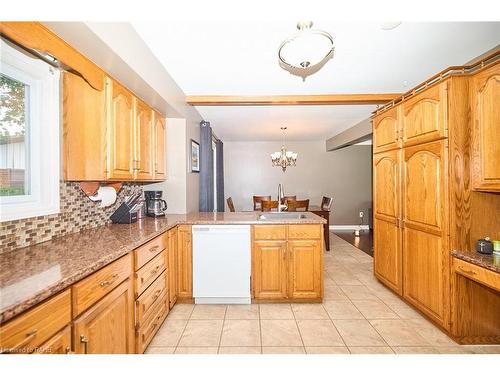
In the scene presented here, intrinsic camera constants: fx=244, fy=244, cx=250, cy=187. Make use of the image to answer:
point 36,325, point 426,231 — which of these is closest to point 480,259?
point 426,231

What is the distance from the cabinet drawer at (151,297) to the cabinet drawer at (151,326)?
0.19 ft

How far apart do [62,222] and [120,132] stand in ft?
2.55

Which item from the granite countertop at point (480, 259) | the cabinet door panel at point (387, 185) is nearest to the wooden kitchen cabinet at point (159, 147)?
the cabinet door panel at point (387, 185)

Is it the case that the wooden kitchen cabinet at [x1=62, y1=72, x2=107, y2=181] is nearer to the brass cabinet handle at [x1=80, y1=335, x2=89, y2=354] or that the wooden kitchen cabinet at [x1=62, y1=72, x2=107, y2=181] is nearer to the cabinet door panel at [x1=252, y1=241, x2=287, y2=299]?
the brass cabinet handle at [x1=80, y1=335, x2=89, y2=354]

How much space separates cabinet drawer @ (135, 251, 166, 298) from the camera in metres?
1.66

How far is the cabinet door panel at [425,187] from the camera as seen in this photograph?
197cm

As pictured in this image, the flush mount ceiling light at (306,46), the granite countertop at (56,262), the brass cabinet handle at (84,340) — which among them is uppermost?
the flush mount ceiling light at (306,46)

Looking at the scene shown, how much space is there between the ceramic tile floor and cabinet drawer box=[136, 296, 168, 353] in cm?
9

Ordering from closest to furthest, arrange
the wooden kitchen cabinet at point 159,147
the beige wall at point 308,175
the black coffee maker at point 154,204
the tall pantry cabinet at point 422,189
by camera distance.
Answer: the tall pantry cabinet at point 422,189
the wooden kitchen cabinet at point 159,147
the black coffee maker at point 154,204
the beige wall at point 308,175

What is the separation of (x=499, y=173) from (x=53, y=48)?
9.31ft

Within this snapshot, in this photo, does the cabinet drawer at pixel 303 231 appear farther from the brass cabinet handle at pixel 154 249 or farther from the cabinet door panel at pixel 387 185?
the brass cabinet handle at pixel 154 249

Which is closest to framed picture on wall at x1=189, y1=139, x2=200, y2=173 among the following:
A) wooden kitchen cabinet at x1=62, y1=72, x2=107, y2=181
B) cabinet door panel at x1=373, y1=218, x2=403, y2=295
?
wooden kitchen cabinet at x1=62, y1=72, x2=107, y2=181

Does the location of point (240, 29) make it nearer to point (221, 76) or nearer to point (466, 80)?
point (221, 76)
